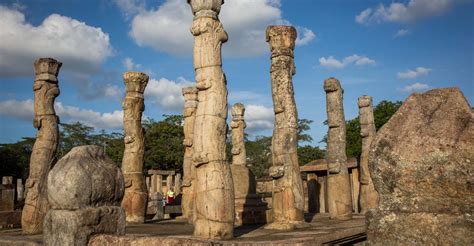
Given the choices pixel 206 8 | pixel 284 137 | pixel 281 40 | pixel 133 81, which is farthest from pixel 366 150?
pixel 206 8

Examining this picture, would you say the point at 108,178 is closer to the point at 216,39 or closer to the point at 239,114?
the point at 216,39

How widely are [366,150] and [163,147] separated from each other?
29637mm

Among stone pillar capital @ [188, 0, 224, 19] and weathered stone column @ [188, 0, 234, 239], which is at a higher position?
stone pillar capital @ [188, 0, 224, 19]

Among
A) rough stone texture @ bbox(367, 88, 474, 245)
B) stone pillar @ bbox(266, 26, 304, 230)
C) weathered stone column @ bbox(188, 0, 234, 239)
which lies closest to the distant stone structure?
stone pillar @ bbox(266, 26, 304, 230)

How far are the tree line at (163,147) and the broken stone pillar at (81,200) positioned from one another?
94.4 ft

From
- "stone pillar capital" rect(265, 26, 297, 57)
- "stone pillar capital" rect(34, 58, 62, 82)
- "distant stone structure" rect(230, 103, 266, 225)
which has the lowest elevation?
"distant stone structure" rect(230, 103, 266, 225)

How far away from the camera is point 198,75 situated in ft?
27.1

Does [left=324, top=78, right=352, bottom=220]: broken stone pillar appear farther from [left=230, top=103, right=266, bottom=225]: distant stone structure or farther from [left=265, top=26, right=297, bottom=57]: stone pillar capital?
[left=265, top=26, right=297, bottom=57]: stone pillar capital

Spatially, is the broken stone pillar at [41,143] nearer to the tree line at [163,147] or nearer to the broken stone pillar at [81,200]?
the broken stone pillar at [81,200]

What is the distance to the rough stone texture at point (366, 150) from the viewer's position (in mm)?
15617

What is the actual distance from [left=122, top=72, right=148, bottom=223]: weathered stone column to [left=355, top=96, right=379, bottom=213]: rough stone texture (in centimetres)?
749

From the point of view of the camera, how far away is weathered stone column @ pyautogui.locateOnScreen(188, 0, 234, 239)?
7.57 metres

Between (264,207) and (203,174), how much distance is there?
5027 mm

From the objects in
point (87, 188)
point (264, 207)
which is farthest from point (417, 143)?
point (264, 207)
